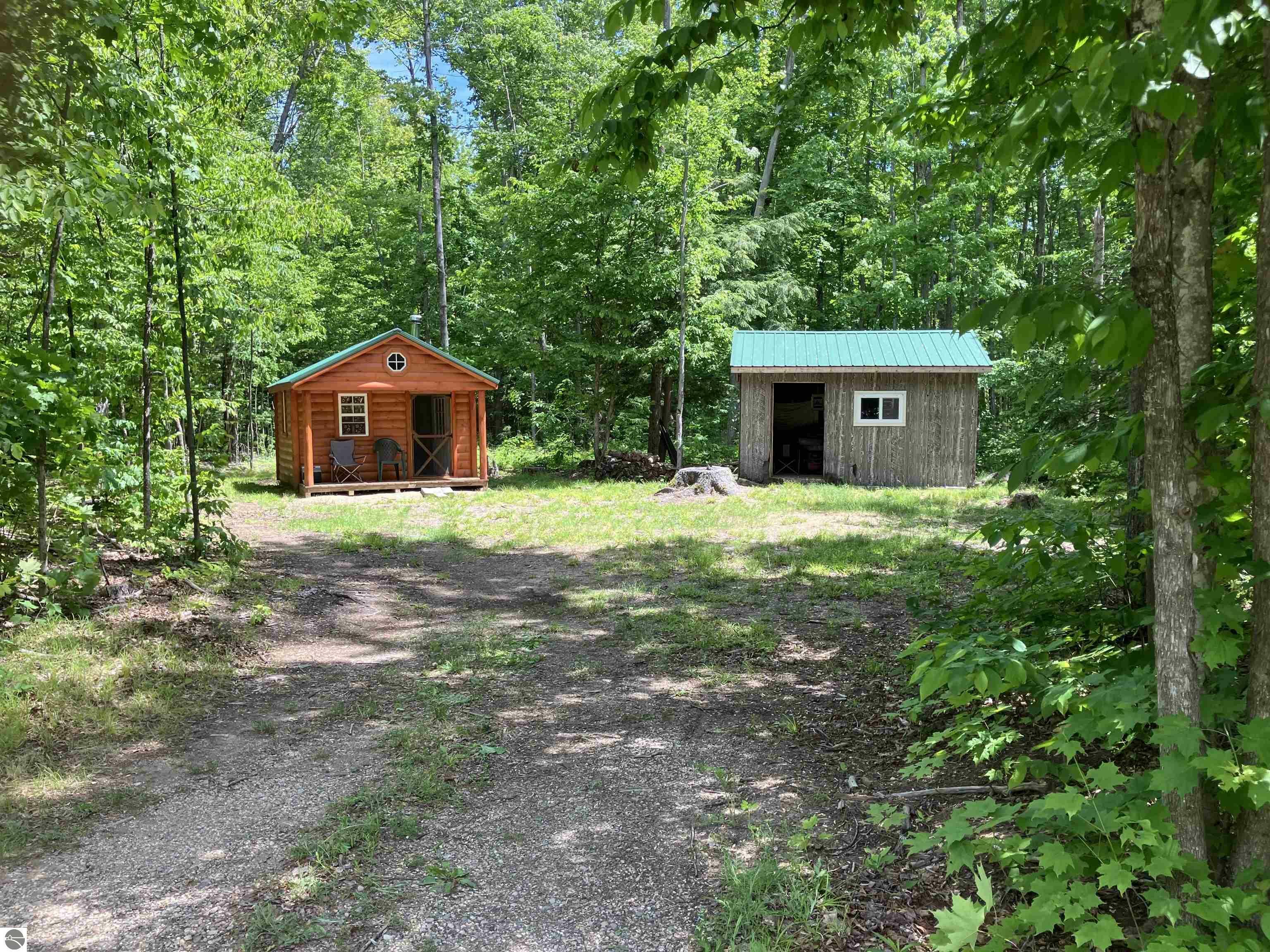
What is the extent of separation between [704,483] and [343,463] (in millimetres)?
7085

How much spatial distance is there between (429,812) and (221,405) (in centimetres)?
675

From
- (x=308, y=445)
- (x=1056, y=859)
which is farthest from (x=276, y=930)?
(x=308, y=445)

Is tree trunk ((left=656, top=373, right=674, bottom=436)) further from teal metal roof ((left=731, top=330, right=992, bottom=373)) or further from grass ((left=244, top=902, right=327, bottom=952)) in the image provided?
grass ((left=244, top=902, right=327, bottom=952))

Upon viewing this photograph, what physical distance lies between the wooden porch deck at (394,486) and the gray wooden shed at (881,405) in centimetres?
586

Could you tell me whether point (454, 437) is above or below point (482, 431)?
below

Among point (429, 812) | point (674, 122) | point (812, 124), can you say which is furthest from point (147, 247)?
point (812, 124)

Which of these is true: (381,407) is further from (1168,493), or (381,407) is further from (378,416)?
(1168,493)

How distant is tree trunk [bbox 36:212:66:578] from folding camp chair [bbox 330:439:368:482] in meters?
10.3

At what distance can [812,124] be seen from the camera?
86.2 feet

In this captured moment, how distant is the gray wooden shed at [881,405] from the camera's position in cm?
1738

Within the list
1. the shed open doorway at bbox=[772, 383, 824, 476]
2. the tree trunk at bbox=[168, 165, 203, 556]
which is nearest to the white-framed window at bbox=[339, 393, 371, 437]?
the tree trunk at bbox=[168, 165, 203, 556]

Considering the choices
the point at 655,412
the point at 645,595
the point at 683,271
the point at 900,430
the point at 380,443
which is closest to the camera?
the point at 645,595

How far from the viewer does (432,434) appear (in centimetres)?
1811

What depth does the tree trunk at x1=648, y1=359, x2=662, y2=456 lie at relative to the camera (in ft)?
68.4
